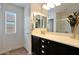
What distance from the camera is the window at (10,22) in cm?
293

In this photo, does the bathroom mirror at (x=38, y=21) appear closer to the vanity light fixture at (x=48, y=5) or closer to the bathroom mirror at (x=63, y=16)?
the vanity light fixture at (x=48, y=5)

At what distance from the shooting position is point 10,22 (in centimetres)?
299

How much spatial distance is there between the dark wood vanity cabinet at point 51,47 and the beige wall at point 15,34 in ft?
1.85

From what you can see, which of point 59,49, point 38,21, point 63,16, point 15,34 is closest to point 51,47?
point 59,49

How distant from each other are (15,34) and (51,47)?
1.12 meters

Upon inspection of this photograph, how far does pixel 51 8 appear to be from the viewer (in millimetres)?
3145

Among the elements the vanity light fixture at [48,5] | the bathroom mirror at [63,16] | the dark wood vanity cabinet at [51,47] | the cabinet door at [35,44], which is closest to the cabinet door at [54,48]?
the dark wood vanity cabinet at [51,47]

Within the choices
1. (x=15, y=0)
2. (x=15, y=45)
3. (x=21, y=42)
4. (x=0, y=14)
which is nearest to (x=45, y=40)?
(x=21, y=42)

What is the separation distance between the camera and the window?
2930mm

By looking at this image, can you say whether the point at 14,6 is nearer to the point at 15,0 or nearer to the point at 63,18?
the point at 15,0

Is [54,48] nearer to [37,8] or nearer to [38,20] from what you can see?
[38,20]

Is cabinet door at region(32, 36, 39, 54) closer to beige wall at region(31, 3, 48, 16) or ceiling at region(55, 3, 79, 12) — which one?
beige wall at region(31, 3, 48, 16)

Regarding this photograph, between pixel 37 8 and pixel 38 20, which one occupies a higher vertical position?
pixel 37 8

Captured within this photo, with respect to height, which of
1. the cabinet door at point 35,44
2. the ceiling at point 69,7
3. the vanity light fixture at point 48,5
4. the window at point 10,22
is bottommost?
the cabinet door at point 35,44
